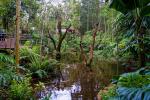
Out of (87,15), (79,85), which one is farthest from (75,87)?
(87,15)

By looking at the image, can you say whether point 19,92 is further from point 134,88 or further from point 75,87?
point 134,88

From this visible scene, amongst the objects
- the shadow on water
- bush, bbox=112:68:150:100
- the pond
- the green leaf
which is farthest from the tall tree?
bush, bbox=112:68:150:100

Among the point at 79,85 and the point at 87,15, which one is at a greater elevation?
the point at 87,15

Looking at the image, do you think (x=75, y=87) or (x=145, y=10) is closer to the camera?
(x=145, y=10)

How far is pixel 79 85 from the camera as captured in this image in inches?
454

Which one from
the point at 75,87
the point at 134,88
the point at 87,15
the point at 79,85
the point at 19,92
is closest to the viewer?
the point at 134,88

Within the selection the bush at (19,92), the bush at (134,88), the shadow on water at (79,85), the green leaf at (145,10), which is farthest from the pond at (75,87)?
the green leaf at (145,10)

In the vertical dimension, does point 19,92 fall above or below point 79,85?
above

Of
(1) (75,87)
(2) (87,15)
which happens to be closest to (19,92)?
(1) (75,87)

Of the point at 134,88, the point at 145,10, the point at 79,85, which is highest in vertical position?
the point at 145,10

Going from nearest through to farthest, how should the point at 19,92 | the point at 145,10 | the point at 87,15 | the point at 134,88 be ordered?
the point at 134,88, the point at 145,10, the point at 19,92, the point at 87,15

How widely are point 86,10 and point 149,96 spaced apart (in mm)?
36303

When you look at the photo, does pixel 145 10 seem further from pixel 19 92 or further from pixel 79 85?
pixel 79 85

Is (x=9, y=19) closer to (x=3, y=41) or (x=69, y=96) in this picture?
(x=3, y=41)
